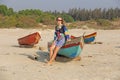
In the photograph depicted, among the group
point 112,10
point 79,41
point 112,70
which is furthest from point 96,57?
point 112,10

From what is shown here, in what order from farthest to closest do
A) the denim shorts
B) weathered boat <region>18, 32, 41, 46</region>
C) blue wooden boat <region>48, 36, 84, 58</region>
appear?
1. weathered boat <region>18, 32, 41, 46</region>
2. the denim shorts
3. blue wooden boat <region>48, 36, 84, 58</region>

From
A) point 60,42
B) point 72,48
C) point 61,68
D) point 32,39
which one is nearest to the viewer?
point 61,68

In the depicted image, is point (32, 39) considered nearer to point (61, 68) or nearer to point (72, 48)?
point (72, 48)

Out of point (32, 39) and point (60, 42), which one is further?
point (32, 39)

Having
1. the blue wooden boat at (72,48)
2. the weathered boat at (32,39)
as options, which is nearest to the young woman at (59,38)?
the blue wooden boat at (72,48)

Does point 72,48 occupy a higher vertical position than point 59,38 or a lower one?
lower

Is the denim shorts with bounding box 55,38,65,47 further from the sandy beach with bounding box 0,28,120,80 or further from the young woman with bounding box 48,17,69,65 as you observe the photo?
the sandy beach with bounding box 0,28,120,80

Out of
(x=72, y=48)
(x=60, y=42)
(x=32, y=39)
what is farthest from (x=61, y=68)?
(x=32, y=39)

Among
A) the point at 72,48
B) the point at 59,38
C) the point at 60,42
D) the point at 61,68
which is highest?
the point at 59,38

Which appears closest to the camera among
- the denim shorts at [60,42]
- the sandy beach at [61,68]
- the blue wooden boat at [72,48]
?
the sandy beach at [61,68]

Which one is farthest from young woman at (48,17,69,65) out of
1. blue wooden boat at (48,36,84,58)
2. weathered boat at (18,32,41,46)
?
weathered boat at (18,32,41,46)

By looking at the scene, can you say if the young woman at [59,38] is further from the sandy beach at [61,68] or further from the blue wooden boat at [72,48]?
the sandy beach at [61,68]

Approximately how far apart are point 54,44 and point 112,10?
1387 inches

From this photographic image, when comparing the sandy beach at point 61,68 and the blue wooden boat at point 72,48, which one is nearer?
the sandy beach at point 61,68
